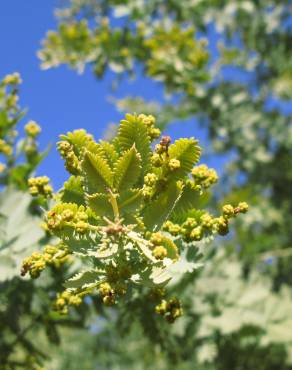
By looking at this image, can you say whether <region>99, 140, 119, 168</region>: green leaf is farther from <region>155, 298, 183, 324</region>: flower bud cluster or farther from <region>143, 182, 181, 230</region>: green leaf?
<region>155, 298, 183, 324</region>: flower bud cluster

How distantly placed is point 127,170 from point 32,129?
4.20 ft

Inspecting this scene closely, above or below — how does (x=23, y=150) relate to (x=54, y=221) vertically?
above

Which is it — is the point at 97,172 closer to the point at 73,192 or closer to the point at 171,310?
the point at 73,192

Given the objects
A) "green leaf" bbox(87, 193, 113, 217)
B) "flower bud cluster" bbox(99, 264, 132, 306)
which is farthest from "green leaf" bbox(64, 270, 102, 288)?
"green leaf" bbox(87, 193, 113, 217)

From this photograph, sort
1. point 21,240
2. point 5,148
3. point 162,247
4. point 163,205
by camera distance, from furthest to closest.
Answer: point 5,148
point 21,240
point 163,205
point 162,247

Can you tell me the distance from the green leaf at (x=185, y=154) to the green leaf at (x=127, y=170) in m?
0.13

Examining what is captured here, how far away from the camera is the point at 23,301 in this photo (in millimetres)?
2471

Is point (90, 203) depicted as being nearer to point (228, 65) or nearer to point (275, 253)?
point (275, 253)

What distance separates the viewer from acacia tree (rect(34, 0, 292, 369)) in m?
4.33

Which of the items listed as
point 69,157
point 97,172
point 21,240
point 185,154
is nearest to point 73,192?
point 69,157

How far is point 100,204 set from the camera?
128 centimetres

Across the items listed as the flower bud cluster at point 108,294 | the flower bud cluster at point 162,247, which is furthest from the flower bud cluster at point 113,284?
the flower bud cluster at point 162,247

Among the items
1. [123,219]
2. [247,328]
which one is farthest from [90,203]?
[247,328]

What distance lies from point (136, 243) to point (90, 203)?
15cm
